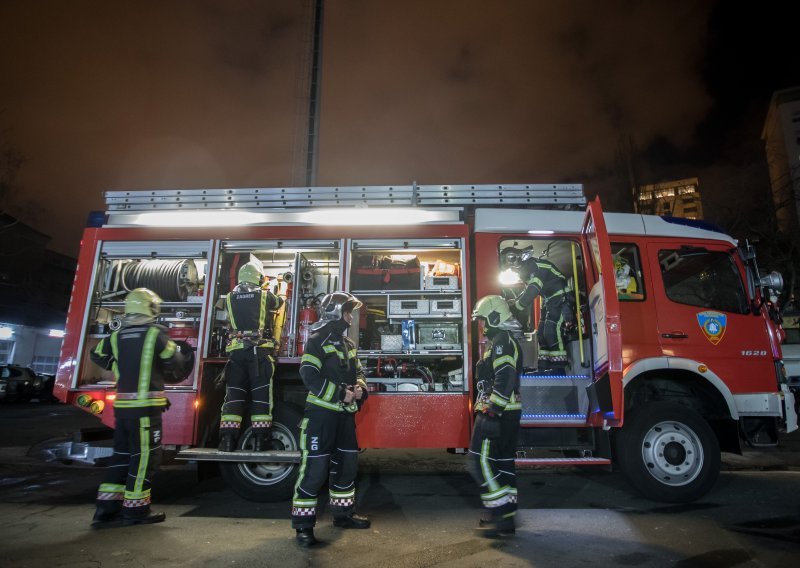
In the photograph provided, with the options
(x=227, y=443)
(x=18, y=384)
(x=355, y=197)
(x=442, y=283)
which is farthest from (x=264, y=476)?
(x=18, y=384)

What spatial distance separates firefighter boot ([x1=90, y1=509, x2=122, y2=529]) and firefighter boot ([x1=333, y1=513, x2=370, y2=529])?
1908mm

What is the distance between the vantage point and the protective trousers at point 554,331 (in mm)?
5199

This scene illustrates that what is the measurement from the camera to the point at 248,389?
4.86 m

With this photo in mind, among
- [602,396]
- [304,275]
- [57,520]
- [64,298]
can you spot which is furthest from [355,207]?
[64,298]

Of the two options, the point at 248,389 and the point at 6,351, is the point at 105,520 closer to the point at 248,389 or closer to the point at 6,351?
the point at 248,389

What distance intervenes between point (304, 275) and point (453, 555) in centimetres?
345

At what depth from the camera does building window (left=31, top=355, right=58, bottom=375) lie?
26.2 meters

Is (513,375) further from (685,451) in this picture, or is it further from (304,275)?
(304,275)

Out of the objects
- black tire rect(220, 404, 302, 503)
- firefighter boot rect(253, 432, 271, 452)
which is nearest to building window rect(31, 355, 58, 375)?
black tire rect(220, 404, 302, 503)

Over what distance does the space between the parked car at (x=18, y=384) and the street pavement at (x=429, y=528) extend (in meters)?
14.7

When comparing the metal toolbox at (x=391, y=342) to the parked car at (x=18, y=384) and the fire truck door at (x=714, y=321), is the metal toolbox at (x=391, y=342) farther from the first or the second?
the parked car at (x=18, y=384)

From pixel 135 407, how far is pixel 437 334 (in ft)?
9.91

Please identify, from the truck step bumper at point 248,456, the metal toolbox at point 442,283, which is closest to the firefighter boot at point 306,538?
the truck step bumper at point 248,456

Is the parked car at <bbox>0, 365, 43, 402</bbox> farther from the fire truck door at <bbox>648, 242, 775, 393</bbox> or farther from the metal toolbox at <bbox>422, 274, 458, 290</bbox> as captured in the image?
the fire truck door at <bbox>648, 242, 775, 393</bbox>
